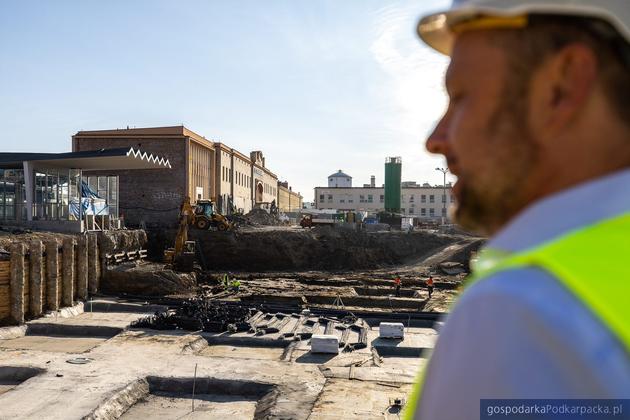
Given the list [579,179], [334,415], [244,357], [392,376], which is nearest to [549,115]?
[579,179]

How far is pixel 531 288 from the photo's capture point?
0.74 meters

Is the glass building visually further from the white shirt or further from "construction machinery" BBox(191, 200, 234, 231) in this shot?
the white shirt

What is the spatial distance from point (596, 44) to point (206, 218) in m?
37.2

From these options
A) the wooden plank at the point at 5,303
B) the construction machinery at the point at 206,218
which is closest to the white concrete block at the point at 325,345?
the wooden plank at the point at 5,303

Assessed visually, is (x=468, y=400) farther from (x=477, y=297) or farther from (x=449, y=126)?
(x=449, y=126)

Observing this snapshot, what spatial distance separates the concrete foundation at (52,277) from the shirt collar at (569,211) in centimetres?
2234

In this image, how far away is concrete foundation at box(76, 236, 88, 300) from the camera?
22.9m

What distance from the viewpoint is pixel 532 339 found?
2.43 feet

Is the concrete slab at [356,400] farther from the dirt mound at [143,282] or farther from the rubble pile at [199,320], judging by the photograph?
the dirt mound at [143,282]

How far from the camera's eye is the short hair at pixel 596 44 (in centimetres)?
99

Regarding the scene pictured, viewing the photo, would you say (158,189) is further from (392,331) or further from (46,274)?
(392,331)

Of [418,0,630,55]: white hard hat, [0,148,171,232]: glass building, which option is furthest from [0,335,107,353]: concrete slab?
[418,0,630,55]: white hard hat

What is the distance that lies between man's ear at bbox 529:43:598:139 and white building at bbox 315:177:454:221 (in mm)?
85540

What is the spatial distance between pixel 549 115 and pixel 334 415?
1169 centimetres
